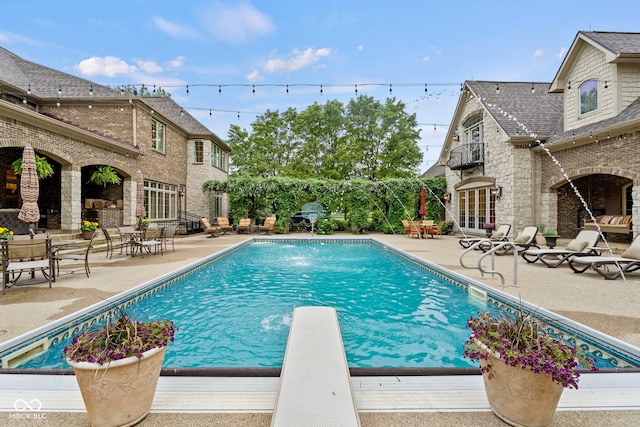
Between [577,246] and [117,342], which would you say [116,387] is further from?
[577,246]

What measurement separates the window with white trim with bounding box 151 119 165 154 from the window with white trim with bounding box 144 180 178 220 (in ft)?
5.89

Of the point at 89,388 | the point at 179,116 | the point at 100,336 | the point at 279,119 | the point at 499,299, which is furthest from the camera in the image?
the point at 279,119

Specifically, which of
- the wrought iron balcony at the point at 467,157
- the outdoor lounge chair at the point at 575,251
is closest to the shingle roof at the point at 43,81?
the wrought iron balcony at the point at 467,157

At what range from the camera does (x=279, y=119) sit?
97.0 ft

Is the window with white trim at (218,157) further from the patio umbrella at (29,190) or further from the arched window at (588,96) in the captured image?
the arched window at (588,96)

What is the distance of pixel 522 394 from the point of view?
5.80ft

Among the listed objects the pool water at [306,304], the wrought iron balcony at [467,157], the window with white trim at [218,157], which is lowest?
the pool water at [306,304]

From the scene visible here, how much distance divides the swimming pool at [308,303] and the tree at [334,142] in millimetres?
19440

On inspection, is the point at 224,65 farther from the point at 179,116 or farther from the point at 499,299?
the point at 499,299

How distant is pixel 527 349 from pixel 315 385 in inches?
52.8

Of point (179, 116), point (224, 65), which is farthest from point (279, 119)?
point (224, 65)

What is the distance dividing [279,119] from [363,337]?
92.4 feet

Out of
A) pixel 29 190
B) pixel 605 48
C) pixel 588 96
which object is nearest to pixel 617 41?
pixel 605 48

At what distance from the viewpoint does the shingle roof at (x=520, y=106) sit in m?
12.7
